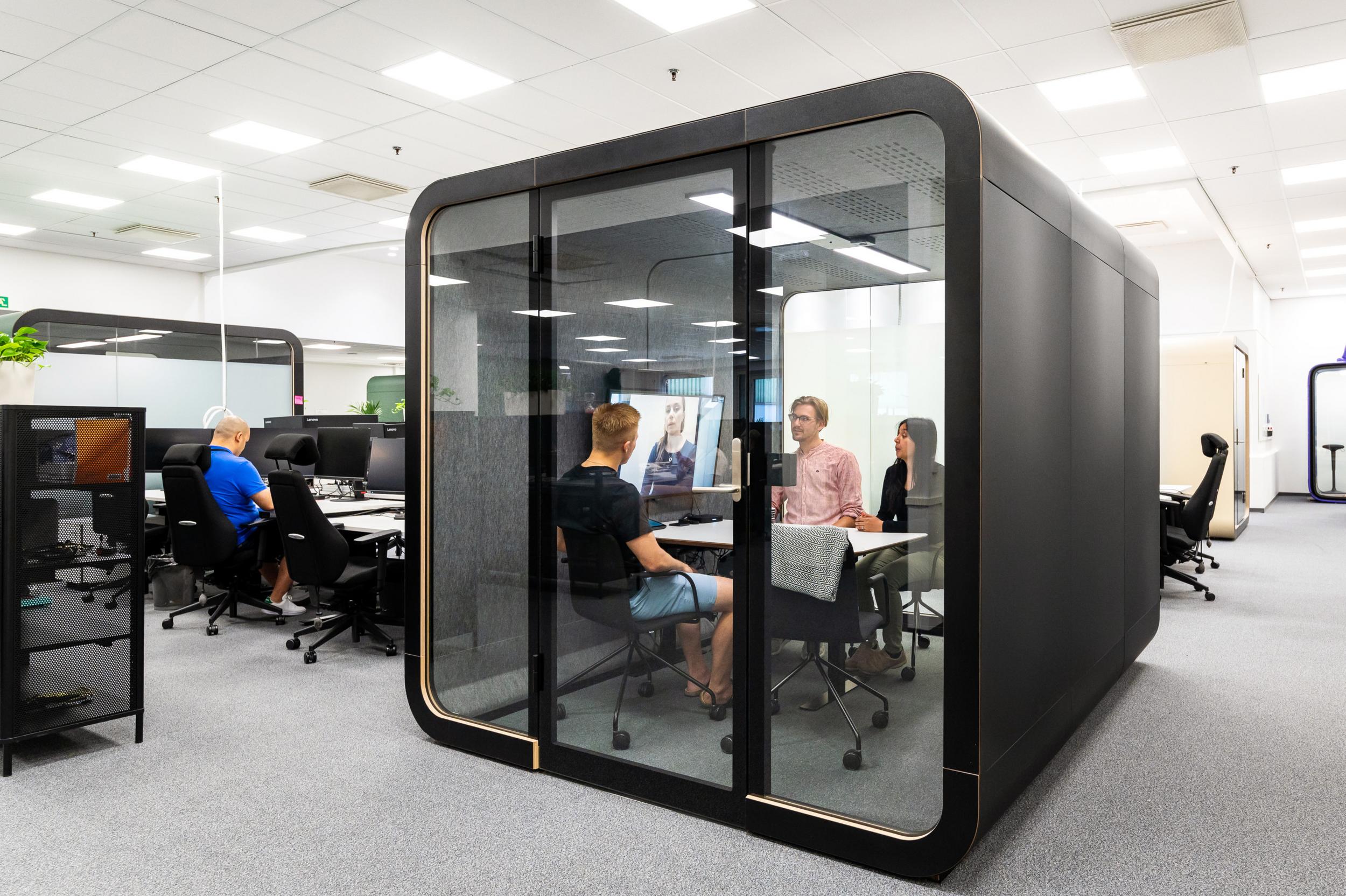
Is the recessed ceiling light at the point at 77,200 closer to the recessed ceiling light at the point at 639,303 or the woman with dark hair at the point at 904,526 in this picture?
the recessed ceiling light at the point at 639,303

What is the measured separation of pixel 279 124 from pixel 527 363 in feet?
13.0

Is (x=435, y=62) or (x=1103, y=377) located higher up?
(x=435, y=62)

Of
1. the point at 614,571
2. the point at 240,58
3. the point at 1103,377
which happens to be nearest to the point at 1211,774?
the point at 1103,377

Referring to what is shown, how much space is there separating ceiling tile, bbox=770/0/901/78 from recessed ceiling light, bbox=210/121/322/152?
11.3 ft

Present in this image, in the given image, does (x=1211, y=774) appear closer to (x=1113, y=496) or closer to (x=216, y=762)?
(x=1113, y=496)

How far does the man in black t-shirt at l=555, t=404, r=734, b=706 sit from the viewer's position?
249 cm

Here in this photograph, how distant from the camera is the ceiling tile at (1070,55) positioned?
442 cm

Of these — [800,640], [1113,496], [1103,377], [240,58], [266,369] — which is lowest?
[800,640]

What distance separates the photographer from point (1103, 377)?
325cm

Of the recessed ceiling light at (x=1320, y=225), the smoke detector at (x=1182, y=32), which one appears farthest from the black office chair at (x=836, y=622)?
the recessed ceiling light at (x=1320, y=225)

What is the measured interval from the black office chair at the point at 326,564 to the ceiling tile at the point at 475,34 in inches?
86.0

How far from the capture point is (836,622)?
7.62ft

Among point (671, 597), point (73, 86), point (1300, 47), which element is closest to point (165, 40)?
point (73, 86)

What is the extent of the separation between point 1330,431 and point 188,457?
13722mm
